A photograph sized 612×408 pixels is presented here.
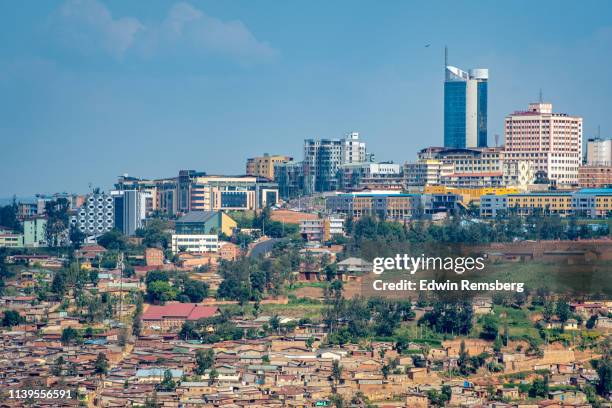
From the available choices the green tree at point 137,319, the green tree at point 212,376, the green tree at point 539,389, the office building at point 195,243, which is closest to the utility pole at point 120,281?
the green tree at point 137,319

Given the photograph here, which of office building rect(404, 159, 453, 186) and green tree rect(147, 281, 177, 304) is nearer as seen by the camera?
green tree rect(147, 281, 177, 304)

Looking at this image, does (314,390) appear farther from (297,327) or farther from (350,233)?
(350,233)

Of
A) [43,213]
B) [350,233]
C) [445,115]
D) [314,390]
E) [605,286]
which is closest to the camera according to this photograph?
[314,390]

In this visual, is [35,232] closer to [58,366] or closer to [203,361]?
[58,366]

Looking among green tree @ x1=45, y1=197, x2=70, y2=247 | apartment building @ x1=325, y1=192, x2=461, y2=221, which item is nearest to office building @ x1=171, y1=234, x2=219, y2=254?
green tree @ x1=45, y1=197, x2=70, y2=247

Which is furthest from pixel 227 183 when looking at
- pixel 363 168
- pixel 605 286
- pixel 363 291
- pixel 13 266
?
pixel 605 286

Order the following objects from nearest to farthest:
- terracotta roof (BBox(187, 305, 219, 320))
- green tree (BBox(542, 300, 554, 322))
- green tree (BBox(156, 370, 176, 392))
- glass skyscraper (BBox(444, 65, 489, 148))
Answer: green tree (BBox(156, 370, 176, 392)) < green tree (BBox(542, 300, 554, 322)) < terracotta roof (BBox(187, 305, 219, 320)) < glass skyscraper (BBox(444, 65, 489, 148))

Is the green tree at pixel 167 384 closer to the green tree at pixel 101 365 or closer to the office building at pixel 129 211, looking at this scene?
the green tree at pixel 101 365

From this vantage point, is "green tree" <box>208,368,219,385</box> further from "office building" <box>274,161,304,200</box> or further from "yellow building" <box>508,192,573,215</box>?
"office building" <box>274,161,304,200</box>
